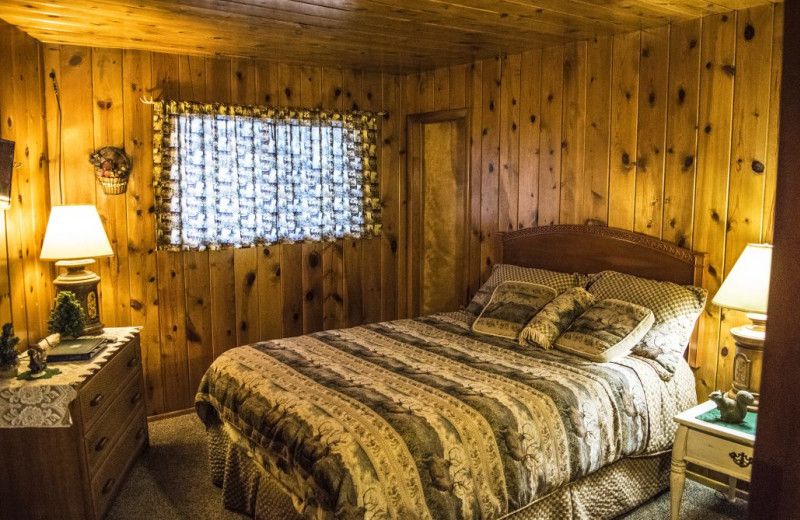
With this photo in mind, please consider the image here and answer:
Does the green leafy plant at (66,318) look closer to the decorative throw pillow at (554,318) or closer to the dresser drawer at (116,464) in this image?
the dresser drawer at (116,464)

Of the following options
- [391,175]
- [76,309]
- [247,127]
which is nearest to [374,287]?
[391,175]

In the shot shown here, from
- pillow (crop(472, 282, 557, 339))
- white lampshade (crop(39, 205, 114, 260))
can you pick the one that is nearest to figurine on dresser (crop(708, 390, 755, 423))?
pillow (crop(472, 282, 557, 339))

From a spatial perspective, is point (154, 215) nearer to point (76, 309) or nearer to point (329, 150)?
point (76, 309)

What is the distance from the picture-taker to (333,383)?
2.63 metres

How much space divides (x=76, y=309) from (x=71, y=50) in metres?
1.58

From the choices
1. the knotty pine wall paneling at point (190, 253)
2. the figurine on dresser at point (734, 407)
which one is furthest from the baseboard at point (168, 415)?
the figurine on dresser at point (734, 407)

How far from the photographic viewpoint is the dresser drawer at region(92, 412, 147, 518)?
9.09ft

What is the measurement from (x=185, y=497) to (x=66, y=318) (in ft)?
3.45

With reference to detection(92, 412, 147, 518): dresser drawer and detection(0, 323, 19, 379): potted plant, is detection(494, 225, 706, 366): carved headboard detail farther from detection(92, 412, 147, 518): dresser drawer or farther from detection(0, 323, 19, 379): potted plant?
detection(0, 323, 19, 379): potted plant

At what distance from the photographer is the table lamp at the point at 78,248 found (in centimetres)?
323

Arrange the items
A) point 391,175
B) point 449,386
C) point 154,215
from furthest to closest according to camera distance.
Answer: point 391,175
point 154,215
point 449,386

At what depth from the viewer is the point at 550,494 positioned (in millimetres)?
2521

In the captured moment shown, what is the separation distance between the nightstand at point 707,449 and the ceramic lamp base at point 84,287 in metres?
2.86

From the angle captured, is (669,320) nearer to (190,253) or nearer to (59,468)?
(59,468)
